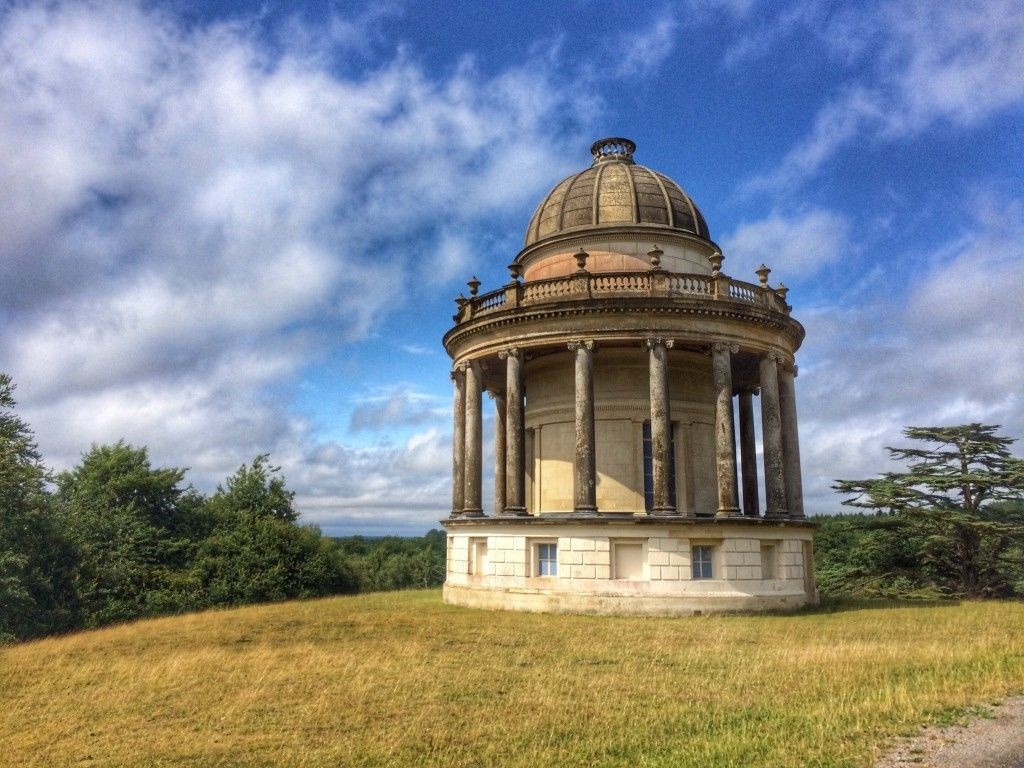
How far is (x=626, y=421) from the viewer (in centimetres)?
2669

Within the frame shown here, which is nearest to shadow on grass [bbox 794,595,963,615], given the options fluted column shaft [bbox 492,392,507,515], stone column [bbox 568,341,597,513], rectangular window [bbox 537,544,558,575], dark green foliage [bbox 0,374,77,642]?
stone column [bbox 568,341,597,513]

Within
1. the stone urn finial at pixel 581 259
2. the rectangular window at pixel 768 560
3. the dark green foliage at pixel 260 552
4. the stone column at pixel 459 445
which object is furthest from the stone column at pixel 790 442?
the dark green foliage at pixel 260 552

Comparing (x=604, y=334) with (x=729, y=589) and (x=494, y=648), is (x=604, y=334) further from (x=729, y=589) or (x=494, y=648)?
(x=494, y=648)

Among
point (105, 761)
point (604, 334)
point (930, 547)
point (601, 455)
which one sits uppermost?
point (604, 334)

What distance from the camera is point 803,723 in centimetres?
915

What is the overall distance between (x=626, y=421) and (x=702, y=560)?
5.96m

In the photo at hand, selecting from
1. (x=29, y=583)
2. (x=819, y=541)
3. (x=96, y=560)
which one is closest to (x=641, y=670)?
(x=29, y=583)

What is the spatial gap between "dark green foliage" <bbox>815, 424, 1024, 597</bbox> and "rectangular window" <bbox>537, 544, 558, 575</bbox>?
1617 centimetres

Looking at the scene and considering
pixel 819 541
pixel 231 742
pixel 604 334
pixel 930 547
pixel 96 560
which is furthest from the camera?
pixel 819 541

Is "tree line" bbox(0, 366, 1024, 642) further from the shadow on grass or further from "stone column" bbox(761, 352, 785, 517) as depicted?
"stone column" bbox(761, 352, 785, 517)

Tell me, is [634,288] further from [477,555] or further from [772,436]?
[477,555]

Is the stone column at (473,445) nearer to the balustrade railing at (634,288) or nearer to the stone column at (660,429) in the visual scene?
the balustrade railing at (634,288)

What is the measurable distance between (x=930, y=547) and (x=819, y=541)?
17.4m

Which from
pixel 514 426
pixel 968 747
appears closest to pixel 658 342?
pixel 514 426
